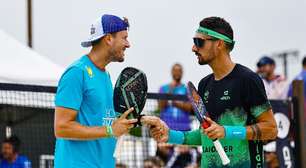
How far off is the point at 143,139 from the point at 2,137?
2119mm

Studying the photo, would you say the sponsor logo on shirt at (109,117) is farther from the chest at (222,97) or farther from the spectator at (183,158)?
the spectator at (183,158)

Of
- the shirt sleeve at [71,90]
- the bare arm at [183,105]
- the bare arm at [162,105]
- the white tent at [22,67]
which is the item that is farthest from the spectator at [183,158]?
the shirt sleeve at [71,90]

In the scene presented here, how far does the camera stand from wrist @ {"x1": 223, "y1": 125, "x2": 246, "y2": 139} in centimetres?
628

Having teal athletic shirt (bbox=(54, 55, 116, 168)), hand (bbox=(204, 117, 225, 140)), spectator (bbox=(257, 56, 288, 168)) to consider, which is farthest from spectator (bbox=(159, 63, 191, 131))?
hand (bbox=(204, 117, 225, 140))

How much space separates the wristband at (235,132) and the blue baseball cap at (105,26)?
1.15 metres

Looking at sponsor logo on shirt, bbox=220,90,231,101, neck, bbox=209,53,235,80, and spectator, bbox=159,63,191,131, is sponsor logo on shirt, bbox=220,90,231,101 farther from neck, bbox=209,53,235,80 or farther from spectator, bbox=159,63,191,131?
spectator, bbox=159,63,191,131

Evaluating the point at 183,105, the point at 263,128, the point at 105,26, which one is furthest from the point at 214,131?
the point at 183,105

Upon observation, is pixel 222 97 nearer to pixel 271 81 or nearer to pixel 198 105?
pixel 198 105

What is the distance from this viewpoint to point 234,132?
6301 millimetres

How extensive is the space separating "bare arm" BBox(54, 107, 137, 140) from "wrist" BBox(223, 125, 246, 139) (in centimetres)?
66

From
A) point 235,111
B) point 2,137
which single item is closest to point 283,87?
point 2,137

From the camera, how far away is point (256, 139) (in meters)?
6.41

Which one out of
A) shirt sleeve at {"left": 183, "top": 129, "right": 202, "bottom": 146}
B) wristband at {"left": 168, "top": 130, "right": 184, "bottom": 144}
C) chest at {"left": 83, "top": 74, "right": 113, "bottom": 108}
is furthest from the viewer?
shirt sleeve at {"left": 183, "top": 129, "right": 202, "bottom": 146}

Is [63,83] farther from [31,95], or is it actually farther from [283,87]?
[283,87]
